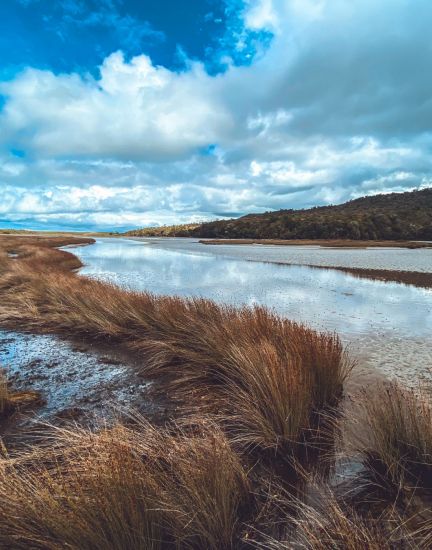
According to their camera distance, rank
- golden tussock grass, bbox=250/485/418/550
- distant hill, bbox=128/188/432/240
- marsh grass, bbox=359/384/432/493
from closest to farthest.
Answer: golden tussock grass, bbox=250/485/418/550 < marsh grass, bbox=359/384/432/493 < distant hill, bbox=128/188/432/240

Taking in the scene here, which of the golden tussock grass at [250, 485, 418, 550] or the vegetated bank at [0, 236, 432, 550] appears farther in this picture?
the vegetated bank at [0, 236, 432, 550]

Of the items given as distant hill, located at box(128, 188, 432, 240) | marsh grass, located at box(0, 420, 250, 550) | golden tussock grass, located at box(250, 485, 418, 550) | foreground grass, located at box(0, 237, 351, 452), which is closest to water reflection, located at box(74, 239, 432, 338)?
foreground grass, located at box(0, 237, 351, 452)

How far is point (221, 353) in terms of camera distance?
22.3 ft

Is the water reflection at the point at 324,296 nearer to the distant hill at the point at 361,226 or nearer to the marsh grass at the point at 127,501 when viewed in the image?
the marsh grass at the point at 127,501

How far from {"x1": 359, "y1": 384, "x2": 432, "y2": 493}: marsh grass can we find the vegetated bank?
0.01 metres

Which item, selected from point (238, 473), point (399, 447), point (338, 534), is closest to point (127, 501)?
point (238, 473)

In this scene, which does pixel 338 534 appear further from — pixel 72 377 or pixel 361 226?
pixel 361 226

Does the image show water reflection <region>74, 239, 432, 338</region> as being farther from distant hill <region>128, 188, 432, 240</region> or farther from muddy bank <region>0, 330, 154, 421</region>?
distant hill <region>128, 188, 432, 240</region>

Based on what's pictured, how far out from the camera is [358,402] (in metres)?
5.05

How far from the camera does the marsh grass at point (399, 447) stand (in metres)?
3.65

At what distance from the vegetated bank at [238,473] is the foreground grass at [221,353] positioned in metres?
0.03

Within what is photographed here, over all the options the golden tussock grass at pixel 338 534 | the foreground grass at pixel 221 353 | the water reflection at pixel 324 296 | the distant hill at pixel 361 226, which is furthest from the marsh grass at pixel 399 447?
the distant hill at pixel 361 226

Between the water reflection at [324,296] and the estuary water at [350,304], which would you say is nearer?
the estuary water at [350,304]

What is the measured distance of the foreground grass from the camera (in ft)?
15.0
